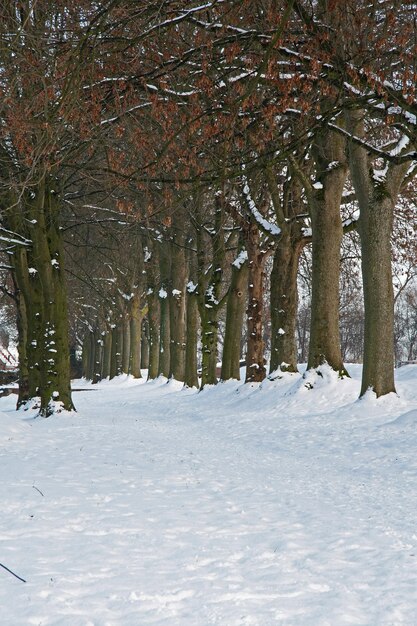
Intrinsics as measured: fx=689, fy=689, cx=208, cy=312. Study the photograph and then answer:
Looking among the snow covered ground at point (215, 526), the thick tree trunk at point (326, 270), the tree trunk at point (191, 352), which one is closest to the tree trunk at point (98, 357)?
the tree trunk at point (191, 352)

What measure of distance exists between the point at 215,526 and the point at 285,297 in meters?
13.7

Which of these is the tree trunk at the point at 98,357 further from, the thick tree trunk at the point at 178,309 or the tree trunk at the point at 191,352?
the tree trunk at the point at 191,352

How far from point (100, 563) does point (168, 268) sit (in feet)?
93.0

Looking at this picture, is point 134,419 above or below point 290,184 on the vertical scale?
below

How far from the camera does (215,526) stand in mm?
5664

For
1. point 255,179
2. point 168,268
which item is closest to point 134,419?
point 255,179

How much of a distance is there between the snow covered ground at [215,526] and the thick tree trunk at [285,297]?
6397mm

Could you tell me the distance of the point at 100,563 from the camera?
4609 mm

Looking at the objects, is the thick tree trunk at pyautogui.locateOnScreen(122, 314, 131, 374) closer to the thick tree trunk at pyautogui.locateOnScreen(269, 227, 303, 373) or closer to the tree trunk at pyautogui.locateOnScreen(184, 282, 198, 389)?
the tree trunk at pyautogui.locateOnScreen(184, 282, 198, 389)

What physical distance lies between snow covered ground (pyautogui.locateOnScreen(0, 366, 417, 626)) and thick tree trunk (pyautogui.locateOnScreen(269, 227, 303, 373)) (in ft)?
21.0

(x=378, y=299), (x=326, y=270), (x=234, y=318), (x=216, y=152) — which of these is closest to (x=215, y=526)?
(x=216, y=152)

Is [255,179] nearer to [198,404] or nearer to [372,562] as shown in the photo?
[198,404]

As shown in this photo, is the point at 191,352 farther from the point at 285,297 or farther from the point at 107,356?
the point at 107,356

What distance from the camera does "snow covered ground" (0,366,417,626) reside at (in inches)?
151
